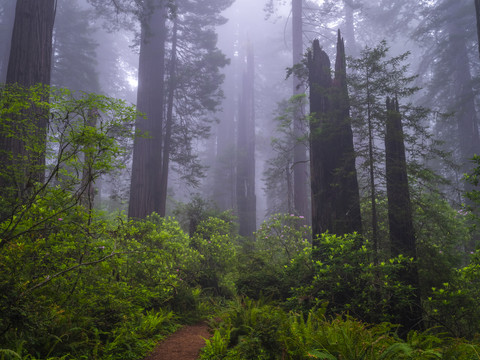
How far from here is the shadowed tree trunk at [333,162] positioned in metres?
6.13

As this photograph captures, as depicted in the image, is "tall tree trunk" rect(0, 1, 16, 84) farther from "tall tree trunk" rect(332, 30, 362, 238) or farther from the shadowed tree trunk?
"tall tree trunk" rect(332, 30, 362, 238)

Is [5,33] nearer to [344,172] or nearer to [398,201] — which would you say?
[344,172]

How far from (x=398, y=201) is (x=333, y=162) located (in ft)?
5.05

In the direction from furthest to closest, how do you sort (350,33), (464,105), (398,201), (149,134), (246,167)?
(350,33)
(246,167)
(464,105)
(149,134)
(398,201)

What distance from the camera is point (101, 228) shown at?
4.11m

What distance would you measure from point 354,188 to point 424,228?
1.52 meters

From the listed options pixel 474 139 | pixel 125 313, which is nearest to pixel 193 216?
pixel 125 313

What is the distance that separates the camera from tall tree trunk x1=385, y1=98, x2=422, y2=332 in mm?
5091

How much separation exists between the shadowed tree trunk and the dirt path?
3.17m

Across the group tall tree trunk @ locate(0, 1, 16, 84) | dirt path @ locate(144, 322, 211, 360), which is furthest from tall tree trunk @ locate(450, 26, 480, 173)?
tall tree trunk @ locate(0, 1, 16, 84)

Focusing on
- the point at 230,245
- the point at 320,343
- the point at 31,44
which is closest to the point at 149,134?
the point at 31,44

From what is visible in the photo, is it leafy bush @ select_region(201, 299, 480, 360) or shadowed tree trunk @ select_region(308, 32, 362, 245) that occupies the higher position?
shadowed tree trunk @ select_region(308, 32, 362, 245)

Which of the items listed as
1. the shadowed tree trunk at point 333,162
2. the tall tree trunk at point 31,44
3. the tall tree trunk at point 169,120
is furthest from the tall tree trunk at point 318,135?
the tall tree trunk at point 169,120

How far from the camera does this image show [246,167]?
69.5 feet
